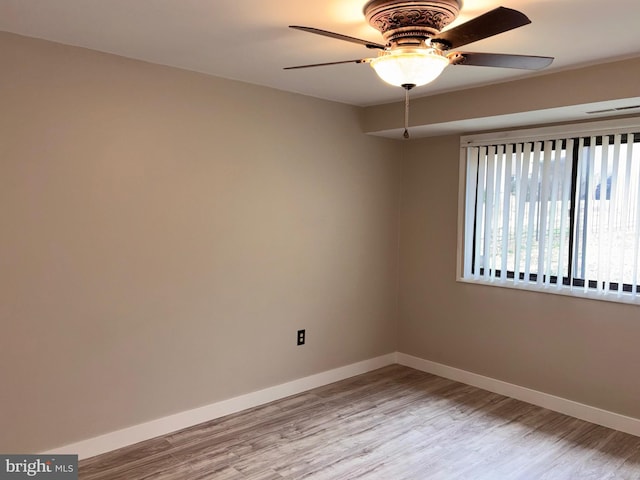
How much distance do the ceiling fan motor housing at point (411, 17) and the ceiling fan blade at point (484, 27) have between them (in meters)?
0.10

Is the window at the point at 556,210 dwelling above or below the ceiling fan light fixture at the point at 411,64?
below

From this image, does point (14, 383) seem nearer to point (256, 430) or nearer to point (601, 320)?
point (256, 430)

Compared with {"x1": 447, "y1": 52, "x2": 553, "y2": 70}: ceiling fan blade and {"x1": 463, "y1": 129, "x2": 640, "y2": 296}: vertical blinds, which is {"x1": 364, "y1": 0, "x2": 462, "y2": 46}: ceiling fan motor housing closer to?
{"x1": 447, "y1": 52, "x2": 553, "y2": 70}: ceiling fan blade

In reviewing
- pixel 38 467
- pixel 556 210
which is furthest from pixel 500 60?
pixel 38 467

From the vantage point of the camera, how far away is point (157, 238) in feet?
10.2

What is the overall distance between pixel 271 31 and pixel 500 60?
1072 mm

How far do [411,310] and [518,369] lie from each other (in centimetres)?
110

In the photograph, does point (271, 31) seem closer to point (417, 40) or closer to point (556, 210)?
point (417, 40)

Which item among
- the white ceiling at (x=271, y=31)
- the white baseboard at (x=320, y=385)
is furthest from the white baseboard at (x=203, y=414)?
the white ceiling at (x=271, y=31)

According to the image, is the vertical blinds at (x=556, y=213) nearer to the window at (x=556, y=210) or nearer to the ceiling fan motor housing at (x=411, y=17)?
the window at (x=556, y=210)

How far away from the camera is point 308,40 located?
2514 mm

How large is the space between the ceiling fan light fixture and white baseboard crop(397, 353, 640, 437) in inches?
110

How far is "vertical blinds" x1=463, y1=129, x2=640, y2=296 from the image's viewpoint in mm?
3289

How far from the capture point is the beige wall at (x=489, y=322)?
3389 mm
